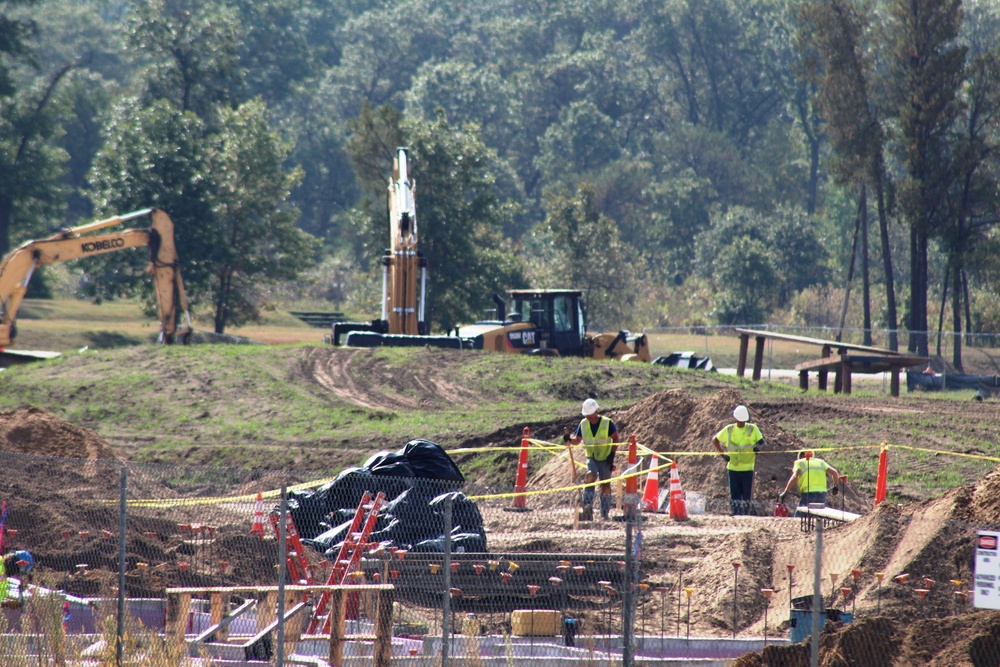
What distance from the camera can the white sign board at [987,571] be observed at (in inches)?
338

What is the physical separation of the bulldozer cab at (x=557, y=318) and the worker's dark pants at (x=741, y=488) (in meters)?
16.1

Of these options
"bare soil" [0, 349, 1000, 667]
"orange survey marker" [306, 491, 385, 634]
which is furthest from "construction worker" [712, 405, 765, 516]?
"orange survey marker" [306, 491, 385, 634]

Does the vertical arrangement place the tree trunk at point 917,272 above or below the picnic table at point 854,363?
above

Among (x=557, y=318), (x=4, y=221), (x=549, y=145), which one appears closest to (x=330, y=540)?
(x=557, y=318)

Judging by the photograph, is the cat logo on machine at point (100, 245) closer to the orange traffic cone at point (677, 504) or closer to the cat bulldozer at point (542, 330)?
the cat bulldozer at point (542, 330)

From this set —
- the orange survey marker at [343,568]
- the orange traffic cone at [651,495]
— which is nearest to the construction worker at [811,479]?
the orange traffic cone at [651,495]

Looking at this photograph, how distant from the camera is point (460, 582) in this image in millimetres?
12773

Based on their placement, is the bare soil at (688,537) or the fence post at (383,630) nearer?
the fence post at (383,630)

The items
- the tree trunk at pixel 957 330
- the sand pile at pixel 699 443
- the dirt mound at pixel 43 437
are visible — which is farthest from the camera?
the tree trunk at pixel 957 330

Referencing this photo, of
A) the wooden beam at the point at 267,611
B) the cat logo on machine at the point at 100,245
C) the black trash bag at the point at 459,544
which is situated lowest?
the wooden beam at the point at 267,611

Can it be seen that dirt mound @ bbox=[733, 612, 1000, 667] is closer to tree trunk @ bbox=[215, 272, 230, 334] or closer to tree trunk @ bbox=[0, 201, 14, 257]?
tree trunk @ bbox=[215, 272, 230, 334]

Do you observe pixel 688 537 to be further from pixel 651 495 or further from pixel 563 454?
pixel 563 454

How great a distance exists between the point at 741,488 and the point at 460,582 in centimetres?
594

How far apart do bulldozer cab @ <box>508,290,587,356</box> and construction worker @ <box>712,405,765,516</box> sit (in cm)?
1604
